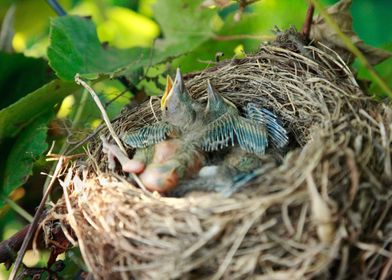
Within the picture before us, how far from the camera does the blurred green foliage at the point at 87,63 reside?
1576 mm

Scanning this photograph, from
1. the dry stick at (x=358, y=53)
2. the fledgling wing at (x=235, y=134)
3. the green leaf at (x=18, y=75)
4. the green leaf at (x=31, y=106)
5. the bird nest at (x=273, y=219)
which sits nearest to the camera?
the bird nest at (x=273, y=219)

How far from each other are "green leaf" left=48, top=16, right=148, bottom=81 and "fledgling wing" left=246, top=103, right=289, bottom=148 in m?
0.32

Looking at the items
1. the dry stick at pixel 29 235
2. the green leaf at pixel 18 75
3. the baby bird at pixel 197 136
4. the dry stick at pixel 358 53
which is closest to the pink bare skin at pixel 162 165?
the baby bird at pixel 197 136

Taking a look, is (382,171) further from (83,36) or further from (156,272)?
(83,36)

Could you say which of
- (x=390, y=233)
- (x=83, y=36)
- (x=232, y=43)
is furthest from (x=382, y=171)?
(x=83, y=36)

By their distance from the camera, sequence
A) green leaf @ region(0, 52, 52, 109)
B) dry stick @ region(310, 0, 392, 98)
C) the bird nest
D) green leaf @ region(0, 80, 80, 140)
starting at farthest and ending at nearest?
green leaf @ region(0, 52, 52, 109) → green leaf @ region(0, 80, 80, 140) → dry stick @ region(310, 0, 392, 98) → the bird nest

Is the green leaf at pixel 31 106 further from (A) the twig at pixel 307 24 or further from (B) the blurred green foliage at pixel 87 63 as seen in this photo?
(A) the twig at pixel 307 24

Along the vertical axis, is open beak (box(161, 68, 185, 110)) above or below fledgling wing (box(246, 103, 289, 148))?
above

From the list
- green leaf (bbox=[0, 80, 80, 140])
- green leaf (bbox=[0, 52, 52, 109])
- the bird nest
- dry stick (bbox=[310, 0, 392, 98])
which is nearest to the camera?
the bird nest

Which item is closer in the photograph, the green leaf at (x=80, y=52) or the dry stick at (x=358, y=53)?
the dry stick at (x=358, y=53)

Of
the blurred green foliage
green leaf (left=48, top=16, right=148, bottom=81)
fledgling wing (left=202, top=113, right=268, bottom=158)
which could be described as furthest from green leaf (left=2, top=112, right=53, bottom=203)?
fledgling wing (left=202, top=113, right=268, bottom=158)

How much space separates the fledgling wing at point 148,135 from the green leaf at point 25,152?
0.24m

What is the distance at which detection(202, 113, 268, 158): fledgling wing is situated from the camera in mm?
1365

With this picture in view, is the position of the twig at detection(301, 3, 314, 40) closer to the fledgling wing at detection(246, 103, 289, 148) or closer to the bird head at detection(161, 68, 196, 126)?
the fledgling wing at detection(246, 103, 289, 148)
